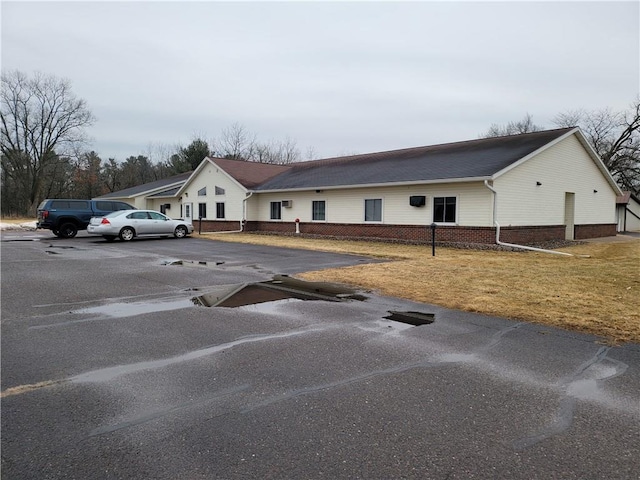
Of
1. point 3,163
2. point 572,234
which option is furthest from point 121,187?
point 572,234

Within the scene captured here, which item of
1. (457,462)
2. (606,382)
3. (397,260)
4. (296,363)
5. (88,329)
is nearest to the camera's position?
(457,462)

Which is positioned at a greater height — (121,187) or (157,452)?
(121,187)

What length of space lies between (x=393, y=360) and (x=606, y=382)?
190cm

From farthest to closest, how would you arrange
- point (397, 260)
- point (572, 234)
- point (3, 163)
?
point (3, 163)
point (572, 234)
point (397, 260)

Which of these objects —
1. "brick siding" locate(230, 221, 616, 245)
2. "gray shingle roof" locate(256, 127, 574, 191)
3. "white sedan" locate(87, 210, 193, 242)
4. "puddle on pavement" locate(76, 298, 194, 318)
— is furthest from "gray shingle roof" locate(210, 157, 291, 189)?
"puddle on pavement" locate(76, 298, 194, 318)

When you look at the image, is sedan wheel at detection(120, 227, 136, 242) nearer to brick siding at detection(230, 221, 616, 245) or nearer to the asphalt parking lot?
brick siding at detection(230, 221, 616, 245)

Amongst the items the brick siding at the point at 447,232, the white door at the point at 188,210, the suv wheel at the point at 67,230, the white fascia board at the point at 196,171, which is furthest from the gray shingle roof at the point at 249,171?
the suv wheel at the point at 67,230

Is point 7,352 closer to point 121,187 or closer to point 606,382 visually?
point 606,382

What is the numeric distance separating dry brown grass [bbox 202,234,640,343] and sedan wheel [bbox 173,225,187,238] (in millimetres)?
12364

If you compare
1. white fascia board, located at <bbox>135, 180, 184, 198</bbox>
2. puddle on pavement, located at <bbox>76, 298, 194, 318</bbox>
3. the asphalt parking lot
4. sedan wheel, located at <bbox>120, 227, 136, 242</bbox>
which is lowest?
the asphalt parking lot

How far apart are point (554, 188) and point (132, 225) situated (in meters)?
19.7

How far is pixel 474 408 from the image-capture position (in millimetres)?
3346

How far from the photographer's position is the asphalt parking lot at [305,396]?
2.63 metres

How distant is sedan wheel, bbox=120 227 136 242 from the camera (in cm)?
2020
